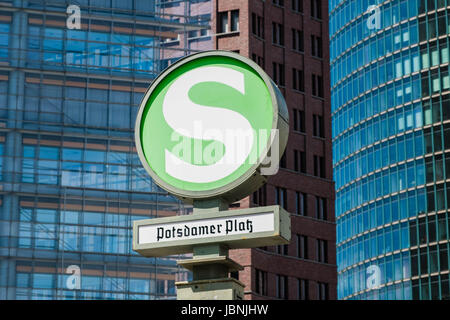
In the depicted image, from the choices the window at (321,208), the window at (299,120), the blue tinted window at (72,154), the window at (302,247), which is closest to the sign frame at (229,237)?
the blue tinted window at (72,154)

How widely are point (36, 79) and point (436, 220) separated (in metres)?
46.6

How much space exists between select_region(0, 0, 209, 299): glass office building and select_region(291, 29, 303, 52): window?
19143mm

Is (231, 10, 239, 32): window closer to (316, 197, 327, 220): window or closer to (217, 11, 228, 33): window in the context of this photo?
(217, 11, 228, 33): window

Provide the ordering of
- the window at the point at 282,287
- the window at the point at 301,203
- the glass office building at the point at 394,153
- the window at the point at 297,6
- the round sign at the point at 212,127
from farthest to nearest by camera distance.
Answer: the glass office building at the point at 394,153 < the window at the point at 297,6 < the window at the point at 301,203 < the window at the point at 282,287 < the round sign at the point at 212,127

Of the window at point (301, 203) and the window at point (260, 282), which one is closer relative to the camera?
the window at point (260, 282)

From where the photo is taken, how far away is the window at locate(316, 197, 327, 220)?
81.8m

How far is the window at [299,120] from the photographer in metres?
81.8

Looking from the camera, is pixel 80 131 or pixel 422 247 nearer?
pixel 80 131

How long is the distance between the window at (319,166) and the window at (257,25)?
410 inches

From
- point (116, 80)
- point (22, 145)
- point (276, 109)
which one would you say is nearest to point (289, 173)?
point (116, 80)

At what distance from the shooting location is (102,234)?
61250 mm

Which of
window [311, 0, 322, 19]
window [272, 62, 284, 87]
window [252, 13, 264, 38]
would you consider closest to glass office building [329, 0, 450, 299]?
window [311, 0, 322, 19]

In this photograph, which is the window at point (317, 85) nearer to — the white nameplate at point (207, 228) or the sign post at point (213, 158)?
the sign post at point (213, 158)

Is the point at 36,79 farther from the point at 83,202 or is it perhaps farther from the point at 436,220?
the point at 436,220
